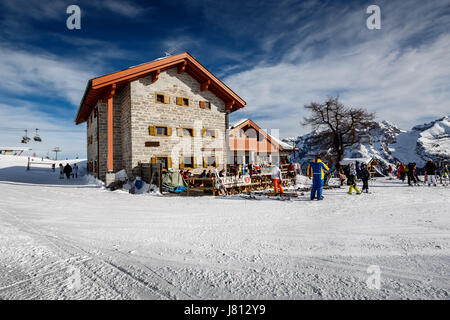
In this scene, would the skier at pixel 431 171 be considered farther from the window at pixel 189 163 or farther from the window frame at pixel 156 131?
the window frame at pixel 156 131

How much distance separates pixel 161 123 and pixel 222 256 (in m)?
12.0

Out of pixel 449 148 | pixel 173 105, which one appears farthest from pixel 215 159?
pixel 449 148

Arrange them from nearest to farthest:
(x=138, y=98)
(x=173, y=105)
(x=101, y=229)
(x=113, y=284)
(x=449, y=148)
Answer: (x=113, y=284) → (x=101, y=229) → (x=138, y=98) → (x=173, y=105) → (x=449, y=148)

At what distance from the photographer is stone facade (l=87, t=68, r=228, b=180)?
13.0 meters

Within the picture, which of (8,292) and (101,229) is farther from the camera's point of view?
(101,229)

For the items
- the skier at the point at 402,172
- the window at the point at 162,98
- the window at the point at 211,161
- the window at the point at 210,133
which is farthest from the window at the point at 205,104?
the skier at the point at 402,172

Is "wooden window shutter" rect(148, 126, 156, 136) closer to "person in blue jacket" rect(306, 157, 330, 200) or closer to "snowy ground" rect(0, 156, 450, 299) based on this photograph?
"snowy ground" rect(0, 156, 450, 299)

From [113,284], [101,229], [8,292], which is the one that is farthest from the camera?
[101,229]

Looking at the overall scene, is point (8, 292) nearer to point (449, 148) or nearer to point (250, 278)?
point (250, 278)

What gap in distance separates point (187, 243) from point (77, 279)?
159 cm

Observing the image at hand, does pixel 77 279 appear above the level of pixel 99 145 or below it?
below

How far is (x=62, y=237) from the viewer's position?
147 inches

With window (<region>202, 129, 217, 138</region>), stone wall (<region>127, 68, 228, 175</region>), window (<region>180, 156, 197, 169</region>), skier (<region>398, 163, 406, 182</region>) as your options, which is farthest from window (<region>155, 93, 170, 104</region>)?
skier (<region>398, 163, 406, 182</region>)

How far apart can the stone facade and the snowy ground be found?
8.02 meters
